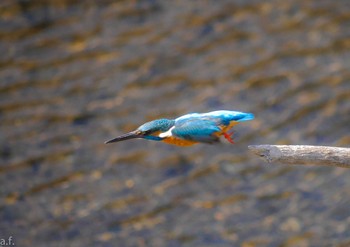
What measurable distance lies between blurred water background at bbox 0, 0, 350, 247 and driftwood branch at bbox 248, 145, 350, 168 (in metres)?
2.00

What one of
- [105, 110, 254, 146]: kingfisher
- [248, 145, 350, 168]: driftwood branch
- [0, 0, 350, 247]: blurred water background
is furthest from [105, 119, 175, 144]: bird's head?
[0, 0, 350, 247]: blurred water background

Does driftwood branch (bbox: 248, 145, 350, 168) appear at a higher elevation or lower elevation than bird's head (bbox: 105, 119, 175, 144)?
lower

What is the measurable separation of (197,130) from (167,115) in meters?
2.34

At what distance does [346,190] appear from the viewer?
4547 mm

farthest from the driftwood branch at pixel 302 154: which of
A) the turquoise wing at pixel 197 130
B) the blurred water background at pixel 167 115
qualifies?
the blurred water background at pixel 167 115

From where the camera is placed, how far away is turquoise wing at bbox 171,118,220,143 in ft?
8.43

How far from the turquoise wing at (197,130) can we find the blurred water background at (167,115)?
6.19 feet

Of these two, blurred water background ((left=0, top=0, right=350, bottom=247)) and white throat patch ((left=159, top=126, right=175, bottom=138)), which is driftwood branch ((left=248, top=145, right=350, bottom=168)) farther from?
blurred water background ((left=0, top=0, right=350, bottom=247))

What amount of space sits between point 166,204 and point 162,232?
190mm

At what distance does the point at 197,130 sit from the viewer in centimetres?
259

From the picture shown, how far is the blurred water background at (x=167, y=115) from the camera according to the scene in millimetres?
4523

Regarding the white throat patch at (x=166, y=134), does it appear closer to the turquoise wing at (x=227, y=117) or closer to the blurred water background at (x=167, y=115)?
the turquoise wing at (x=227, y=117)

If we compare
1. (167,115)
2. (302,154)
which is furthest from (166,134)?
(167,115)

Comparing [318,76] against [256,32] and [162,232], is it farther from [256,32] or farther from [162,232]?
[162,232]
